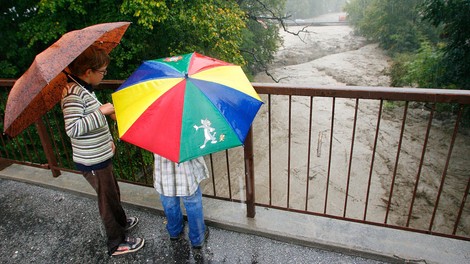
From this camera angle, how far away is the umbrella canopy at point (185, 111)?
1651 mm

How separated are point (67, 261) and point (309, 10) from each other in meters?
73.7

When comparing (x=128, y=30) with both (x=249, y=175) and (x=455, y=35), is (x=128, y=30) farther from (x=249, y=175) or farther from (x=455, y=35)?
(x=455, y=35)

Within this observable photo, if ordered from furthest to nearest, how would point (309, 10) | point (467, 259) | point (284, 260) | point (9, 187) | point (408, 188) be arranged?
point (309, 10) → point (408, 188) → point (9, 187) → point (284, 260) → point (467, 259)

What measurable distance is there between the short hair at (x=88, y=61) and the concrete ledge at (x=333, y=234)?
1.58m

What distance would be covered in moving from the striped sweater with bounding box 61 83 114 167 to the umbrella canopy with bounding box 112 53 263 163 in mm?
244

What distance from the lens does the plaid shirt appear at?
2.21m

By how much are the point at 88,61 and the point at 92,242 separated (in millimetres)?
1695

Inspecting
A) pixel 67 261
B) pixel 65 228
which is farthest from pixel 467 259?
pixel 65 228

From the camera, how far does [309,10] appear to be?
225 ft

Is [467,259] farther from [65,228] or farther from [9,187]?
[9,187]

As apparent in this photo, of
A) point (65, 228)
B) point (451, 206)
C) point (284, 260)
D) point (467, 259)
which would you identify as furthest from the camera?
point (451, 206)

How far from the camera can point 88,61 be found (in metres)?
1.95

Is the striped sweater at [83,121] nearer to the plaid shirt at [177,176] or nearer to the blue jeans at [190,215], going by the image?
the plaid shirt at [177,176]

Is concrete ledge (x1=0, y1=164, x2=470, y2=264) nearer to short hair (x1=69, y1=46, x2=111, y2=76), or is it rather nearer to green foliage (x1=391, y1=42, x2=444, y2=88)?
short hair (x1=69, y1=46, x2=111, y2=76)
